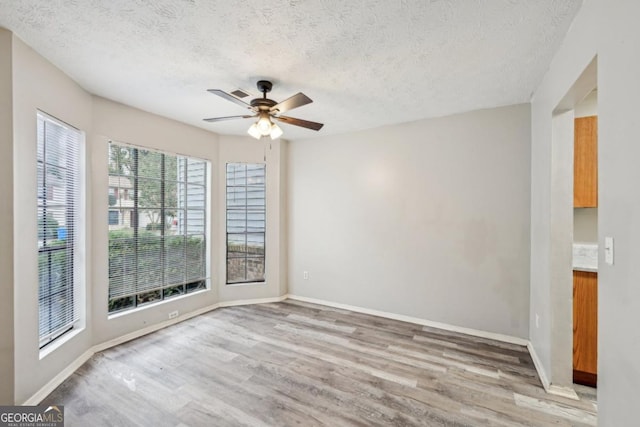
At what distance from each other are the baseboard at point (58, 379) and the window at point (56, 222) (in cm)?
31

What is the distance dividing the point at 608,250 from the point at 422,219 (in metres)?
2.34

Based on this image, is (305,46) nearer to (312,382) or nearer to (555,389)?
(312,382)

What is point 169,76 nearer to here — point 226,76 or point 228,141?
point 226,76

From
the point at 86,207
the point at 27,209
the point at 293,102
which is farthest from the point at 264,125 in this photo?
the point at 86,207

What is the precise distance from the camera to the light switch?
4.09 feet

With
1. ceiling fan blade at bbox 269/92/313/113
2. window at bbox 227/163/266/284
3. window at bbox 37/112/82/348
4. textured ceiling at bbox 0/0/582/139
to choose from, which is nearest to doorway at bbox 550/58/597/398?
textured ceiling at bbox 0/0/582/139

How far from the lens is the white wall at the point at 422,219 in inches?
122

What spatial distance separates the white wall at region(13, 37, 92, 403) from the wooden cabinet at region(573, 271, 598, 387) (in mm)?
4343

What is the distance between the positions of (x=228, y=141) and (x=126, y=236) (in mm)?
1977

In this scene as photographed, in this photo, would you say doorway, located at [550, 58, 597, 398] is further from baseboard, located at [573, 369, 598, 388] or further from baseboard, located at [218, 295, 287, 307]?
baseboard, located at [218, 295, 287, 307]

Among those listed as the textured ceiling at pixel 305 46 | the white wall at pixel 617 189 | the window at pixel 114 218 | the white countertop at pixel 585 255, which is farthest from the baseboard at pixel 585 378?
the window at pixel 114 218

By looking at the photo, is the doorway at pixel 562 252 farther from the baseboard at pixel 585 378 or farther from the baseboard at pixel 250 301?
the baseboard at pixel 250 301

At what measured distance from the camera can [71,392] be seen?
2209mm

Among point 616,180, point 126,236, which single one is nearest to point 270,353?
point 126,236
